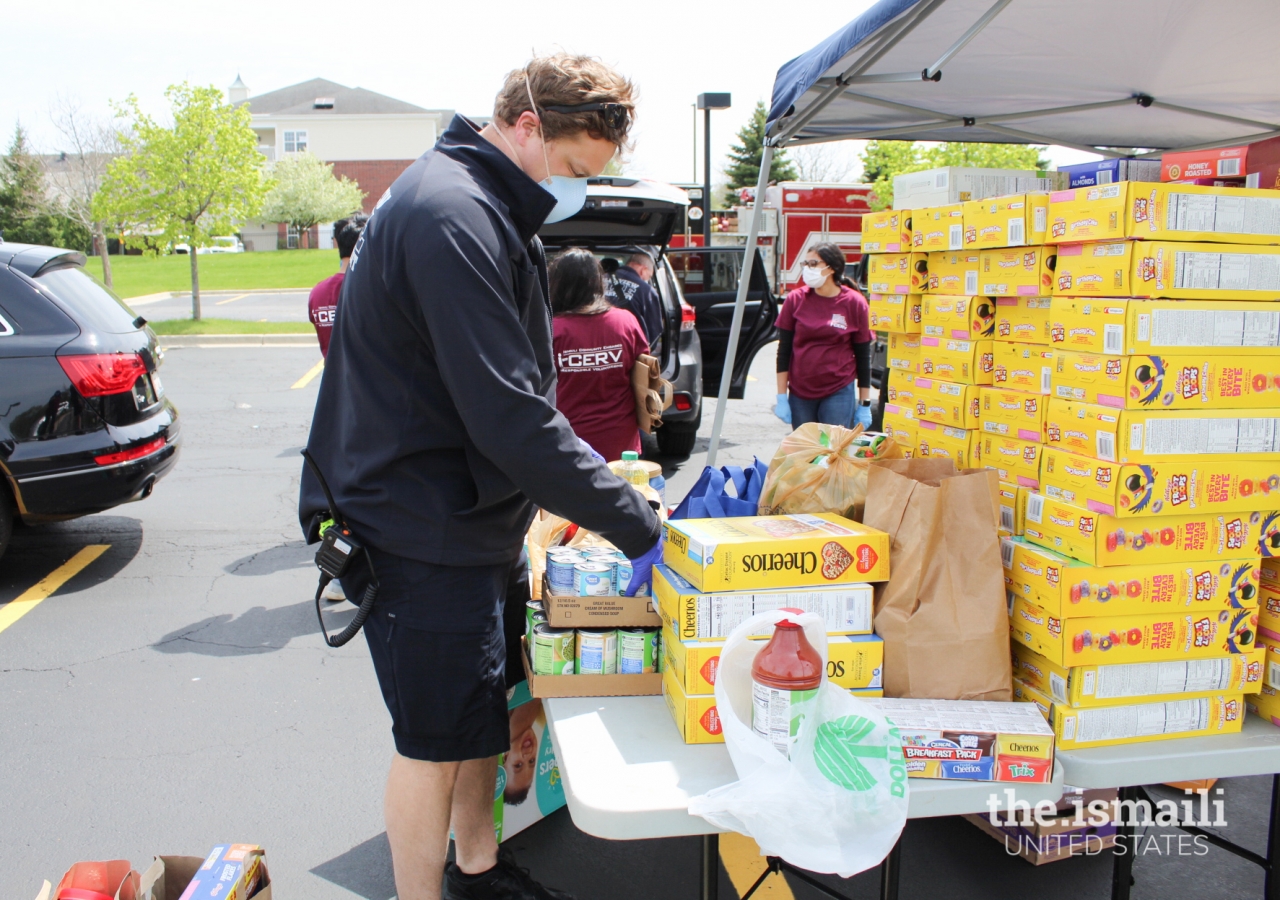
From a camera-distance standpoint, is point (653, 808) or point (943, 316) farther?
point (943, 316)

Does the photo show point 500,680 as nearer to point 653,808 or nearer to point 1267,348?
point 653,808

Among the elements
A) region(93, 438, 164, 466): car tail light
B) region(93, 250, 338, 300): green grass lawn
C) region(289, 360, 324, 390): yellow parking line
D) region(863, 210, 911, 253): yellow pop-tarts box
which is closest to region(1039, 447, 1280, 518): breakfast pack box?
region(863, 210, 911, 253): yellow pop-tarts box

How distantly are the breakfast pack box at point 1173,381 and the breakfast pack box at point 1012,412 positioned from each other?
12cm

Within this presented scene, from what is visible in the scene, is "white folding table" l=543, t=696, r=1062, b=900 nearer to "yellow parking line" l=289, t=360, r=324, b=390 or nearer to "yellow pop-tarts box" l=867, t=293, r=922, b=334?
"yellow pop-tarts box" l=867, t=293, r=922, b=334

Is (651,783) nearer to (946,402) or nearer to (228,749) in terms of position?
(946,402)

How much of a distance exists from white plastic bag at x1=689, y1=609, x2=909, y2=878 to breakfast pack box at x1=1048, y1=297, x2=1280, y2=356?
0.98 meters

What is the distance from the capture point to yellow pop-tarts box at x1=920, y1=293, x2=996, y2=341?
252 cm

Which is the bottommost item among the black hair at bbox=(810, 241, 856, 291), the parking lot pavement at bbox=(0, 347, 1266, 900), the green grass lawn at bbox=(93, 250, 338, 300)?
the parking lot pavement at bbox=(0, 347, 1266, 900)

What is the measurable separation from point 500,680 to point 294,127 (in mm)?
63463

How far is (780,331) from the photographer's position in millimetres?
6074

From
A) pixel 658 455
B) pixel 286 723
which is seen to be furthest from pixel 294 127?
pixel 286 723

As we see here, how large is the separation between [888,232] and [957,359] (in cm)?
55

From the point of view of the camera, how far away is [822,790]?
1710 millimetres

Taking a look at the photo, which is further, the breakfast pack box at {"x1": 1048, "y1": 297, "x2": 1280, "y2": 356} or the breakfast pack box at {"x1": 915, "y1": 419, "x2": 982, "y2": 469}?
the breakfast pack box at {"x1": 915, "y1": 419, "x2": 982, "y2": 469}
